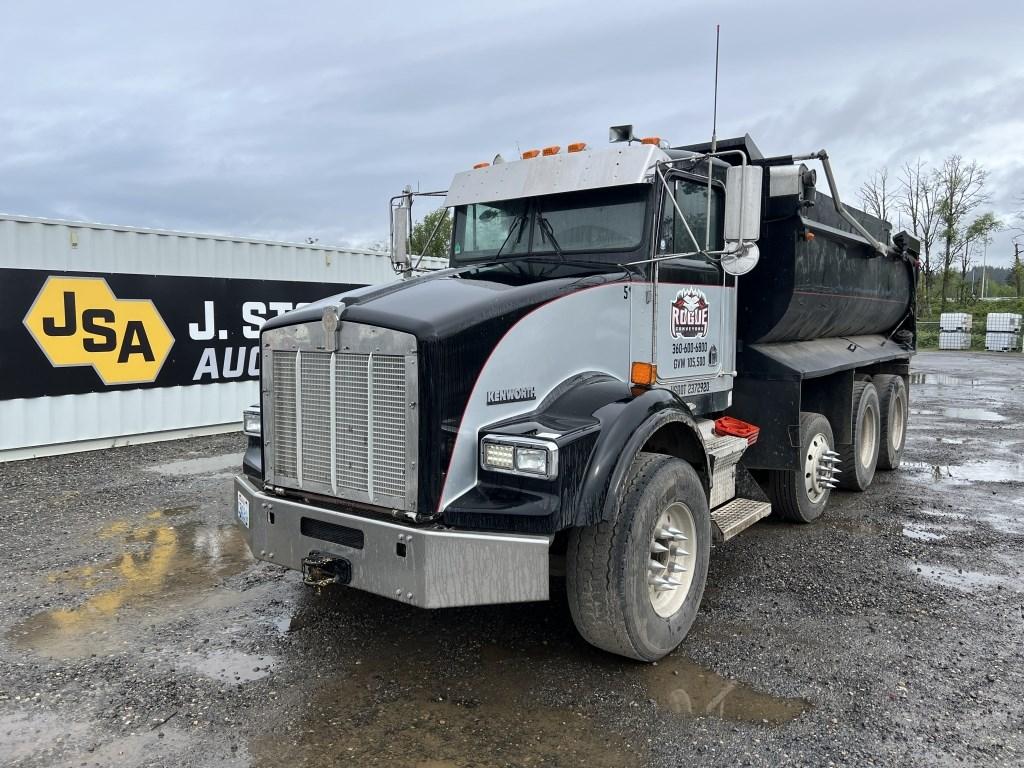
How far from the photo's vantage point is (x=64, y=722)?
11.3ft

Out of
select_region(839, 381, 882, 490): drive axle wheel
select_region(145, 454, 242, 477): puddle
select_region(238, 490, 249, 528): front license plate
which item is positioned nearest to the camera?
select_region(238, 490, 249, 528): front license plate

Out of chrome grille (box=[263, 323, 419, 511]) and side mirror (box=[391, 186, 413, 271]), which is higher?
side mirror (box=[391, 186, 413, 271])

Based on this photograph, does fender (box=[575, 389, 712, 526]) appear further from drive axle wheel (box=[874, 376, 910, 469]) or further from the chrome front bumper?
drive axle wheel (box=[874, 376, 910, 469])

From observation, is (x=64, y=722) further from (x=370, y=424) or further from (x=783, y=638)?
(x=783, y=638)

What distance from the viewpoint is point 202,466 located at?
368 inches

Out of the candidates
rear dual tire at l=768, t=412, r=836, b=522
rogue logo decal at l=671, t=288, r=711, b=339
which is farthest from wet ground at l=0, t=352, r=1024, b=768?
rogue logo decal at l=671, t=288, r=711, b=339

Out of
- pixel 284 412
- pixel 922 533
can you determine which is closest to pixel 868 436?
pixel 922 533

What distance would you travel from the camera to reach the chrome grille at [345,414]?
3.53 m

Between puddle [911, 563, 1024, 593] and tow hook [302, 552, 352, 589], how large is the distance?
3.95m

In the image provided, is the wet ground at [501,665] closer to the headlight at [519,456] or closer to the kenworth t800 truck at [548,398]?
the kenworth t800 truck at [548,398]

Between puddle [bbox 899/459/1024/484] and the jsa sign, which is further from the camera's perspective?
the jsa sign

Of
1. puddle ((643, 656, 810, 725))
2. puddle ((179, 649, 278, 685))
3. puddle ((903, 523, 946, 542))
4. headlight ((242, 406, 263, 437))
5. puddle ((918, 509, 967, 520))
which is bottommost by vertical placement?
puddle ((179, 649, 278, 685))

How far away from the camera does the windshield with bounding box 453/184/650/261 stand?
15.3ft

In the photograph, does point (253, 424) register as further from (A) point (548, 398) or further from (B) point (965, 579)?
(B) point (965, 579)
